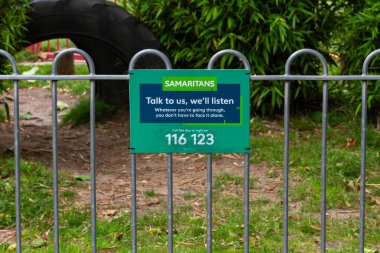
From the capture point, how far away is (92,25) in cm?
820

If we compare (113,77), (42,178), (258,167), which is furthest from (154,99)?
(258,167)

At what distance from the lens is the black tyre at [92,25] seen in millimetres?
8062

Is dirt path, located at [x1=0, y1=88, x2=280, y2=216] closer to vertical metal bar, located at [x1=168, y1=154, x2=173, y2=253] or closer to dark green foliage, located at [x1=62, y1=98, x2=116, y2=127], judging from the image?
dark green foliage, located at [x1=62, y1=98, x2=116, y2=127]

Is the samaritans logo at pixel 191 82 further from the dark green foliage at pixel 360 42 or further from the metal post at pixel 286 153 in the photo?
the dark green foliage at pixel 360 42

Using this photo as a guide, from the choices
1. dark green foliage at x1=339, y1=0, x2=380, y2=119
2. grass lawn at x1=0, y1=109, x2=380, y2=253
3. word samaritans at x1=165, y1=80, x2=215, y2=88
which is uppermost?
dark green foliage at x1=339, y1=0, x2=380, y2=119

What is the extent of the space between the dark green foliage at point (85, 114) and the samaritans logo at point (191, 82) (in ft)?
16.3

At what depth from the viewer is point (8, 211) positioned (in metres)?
5.43

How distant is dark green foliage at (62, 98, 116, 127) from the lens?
29.0ft

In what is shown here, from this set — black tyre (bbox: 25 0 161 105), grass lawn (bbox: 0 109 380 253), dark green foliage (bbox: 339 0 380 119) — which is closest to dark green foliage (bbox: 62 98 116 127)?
black tyre (bbox: 25 0 161 105)

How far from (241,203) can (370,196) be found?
100 centimetres

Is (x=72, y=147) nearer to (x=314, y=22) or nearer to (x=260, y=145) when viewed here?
(x=260, y=145)

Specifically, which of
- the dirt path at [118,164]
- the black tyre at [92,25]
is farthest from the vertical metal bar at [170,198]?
the black tyre at [92,25]

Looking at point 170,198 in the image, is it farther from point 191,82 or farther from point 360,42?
point 360,42

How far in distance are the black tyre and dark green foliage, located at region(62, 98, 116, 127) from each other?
30.9 inches
